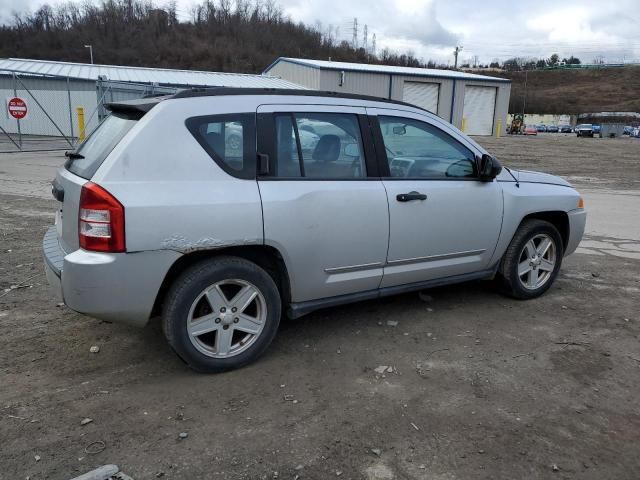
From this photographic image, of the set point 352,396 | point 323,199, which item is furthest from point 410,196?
point 352,396

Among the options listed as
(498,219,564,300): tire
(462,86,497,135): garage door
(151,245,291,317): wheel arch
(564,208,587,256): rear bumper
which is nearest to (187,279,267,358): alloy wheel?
(151,245,291,317): wheel arch

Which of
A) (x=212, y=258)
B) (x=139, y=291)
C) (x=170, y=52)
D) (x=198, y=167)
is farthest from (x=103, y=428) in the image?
(x=170, y=52)

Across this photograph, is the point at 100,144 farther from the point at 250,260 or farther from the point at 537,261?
the point at 537,261

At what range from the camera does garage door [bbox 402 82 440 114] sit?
135ft

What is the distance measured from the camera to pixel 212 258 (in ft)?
11.2

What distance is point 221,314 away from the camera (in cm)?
348

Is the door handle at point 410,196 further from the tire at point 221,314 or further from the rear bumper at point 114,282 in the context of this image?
the rear bumper at point 114,282

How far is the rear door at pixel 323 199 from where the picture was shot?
11.7 feet

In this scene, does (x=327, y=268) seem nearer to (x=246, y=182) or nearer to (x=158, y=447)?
(x=246, y=182)

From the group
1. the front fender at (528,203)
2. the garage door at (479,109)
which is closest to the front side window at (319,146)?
the front fender at (528,203)

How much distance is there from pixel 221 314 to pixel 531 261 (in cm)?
305

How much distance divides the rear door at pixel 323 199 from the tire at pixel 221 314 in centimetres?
25

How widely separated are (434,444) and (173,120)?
2.43m

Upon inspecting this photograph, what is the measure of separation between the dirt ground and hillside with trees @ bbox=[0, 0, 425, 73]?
90240mm
